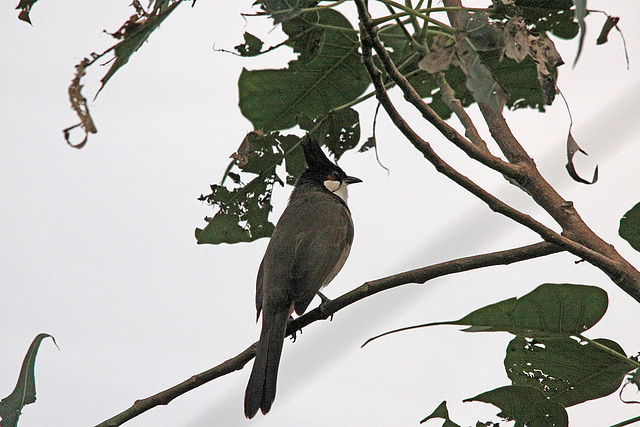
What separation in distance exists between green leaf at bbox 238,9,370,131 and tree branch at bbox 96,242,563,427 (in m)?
0.75

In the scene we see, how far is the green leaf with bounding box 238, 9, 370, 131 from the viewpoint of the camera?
7.51 feet

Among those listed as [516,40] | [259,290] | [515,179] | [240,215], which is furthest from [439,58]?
[259,290]

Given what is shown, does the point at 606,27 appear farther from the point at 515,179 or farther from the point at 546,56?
the point at 515,179

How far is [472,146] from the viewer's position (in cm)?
144

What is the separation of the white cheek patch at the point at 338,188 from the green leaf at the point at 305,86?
1.12 metres

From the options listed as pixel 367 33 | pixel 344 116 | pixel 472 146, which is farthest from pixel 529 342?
pixel 344 116

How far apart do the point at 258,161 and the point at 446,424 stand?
1172mm

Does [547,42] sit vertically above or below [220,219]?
above

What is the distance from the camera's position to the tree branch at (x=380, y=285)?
4.96 feet

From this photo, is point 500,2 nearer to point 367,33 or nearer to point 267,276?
point 367,33

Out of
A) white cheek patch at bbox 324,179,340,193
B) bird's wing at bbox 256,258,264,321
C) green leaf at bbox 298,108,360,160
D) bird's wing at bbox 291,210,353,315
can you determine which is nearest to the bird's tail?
bird's wing at bbox 291,210,353,315

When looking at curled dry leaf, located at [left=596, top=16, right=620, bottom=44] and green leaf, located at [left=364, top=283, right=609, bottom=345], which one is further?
green leaf, located at [left=364, top=283, right=609, bottom=345]

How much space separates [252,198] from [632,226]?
4.43 feet

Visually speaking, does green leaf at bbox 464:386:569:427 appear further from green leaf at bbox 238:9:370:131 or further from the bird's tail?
green leaf at bbox 238:9:370:131
